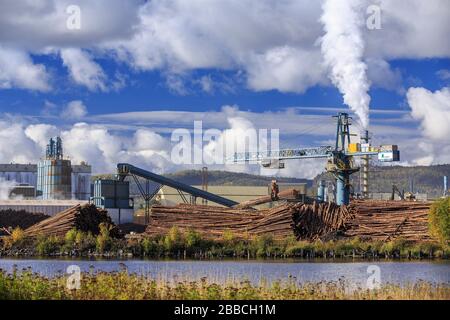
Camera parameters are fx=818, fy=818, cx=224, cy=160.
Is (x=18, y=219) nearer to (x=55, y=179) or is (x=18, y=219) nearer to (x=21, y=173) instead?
(x=55, y=179)

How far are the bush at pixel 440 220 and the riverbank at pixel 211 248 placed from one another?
2.18ft

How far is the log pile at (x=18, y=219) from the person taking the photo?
69.2m

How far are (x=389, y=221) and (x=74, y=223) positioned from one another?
22153 millimetres

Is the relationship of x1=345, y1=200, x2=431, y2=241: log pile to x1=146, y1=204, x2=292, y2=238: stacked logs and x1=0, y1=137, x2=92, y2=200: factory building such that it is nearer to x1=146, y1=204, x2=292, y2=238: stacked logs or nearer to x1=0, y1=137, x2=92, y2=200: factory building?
x1=146, y1=204, x2=292, y2=238: stacked logs

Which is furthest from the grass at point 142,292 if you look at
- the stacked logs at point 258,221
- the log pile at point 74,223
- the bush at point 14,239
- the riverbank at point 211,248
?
the log pile at point 74,223

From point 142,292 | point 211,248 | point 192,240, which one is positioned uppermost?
point 192,240

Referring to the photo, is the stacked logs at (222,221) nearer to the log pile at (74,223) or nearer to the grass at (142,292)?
the log pile at (74,223)

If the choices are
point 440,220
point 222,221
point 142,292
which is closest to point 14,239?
point 222,221

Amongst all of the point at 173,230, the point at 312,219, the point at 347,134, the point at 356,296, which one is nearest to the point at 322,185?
the point at 347,134

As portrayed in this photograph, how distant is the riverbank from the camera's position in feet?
172

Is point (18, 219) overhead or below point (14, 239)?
overhead

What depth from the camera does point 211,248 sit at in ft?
177

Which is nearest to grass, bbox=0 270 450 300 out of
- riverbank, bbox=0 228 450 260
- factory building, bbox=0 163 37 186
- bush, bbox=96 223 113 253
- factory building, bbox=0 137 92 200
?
riverbank, bbox=0 228 450 260

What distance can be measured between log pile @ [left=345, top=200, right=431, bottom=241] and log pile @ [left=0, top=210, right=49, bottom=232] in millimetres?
27163
